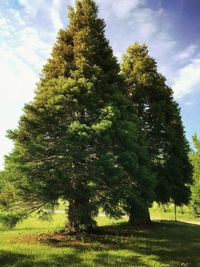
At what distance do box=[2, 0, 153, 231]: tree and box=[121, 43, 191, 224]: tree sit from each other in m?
7.34

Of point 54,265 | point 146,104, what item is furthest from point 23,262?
point 146,104

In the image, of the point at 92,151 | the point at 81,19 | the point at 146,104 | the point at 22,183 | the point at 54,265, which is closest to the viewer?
the point at 54,265

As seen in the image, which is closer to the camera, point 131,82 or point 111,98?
point 111,98

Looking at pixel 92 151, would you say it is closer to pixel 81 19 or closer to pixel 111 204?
pixel 111 204

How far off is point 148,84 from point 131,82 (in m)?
1.52

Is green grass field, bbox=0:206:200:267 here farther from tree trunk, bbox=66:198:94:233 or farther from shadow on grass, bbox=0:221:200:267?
tree trunk, bbox=66:198:94:233

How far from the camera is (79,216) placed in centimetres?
1619

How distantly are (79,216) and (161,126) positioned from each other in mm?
14393

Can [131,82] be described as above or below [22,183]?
above

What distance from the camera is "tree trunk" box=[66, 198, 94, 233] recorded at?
16.3m

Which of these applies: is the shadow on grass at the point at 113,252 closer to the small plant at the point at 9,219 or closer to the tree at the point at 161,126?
the small plant at the point at 9,219

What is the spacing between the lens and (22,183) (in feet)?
53.8

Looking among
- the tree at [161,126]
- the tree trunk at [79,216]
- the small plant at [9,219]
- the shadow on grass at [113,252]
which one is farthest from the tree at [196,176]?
the small plant at [9,219]

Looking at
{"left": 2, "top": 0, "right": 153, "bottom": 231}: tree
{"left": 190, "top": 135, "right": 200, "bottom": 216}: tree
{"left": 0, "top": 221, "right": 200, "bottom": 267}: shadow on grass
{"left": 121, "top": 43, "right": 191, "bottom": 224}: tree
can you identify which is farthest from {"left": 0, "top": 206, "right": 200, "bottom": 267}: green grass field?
{"left": 190, "top": 135, "right": 200, "bottom": 216}: tree
